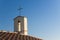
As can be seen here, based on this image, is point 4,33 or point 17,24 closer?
point 4,33

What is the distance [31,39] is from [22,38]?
937 mm

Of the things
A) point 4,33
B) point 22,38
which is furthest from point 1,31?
point 22,38

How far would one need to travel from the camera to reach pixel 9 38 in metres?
22.5

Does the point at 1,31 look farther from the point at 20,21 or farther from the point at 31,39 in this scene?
the point at 20,21

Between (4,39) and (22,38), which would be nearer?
(4,39)

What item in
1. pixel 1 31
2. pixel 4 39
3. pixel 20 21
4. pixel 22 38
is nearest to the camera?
pixel 4 39

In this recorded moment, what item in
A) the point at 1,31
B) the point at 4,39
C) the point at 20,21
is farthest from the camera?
the point at 20,21

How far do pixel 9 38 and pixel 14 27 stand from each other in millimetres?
11056

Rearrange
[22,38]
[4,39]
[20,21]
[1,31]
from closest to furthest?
[4,39], [22,38], [1,31], [20,21]

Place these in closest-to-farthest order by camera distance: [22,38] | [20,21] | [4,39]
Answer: [4,39] < [22,38] < [20,21]

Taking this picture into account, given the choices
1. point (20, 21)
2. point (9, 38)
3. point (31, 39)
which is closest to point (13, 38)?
point (9, 38)

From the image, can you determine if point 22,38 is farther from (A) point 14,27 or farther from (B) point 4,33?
(A) point 14,27

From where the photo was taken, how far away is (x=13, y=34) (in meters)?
25.0

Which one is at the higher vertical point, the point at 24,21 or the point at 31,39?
the point at 24,21
